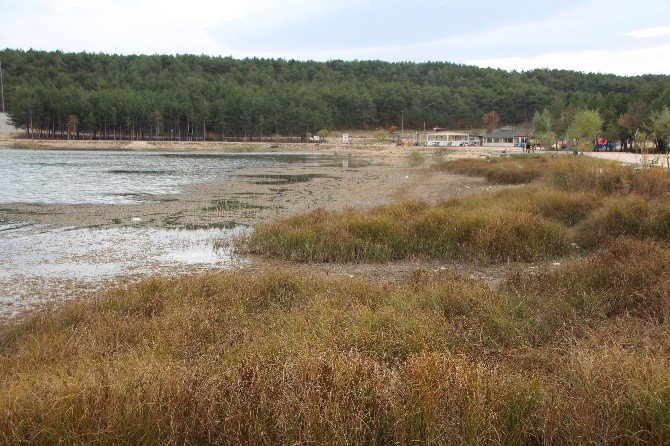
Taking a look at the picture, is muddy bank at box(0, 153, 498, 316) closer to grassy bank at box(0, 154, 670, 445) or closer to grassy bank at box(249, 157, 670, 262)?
grassy bank at box(249, 157, 670, 262)

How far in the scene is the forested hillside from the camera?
12325 centimetres

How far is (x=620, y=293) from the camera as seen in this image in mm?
7617

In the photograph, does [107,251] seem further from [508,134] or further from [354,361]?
[508,134]

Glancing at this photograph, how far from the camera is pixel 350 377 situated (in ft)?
13.7

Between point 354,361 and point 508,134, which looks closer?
point 354,361

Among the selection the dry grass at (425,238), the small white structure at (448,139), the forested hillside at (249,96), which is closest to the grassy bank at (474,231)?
the dry grass at (425,238)

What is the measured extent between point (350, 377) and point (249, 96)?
457ft

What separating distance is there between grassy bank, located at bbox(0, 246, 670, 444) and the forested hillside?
8159cm

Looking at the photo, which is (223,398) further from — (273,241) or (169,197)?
(169,197)

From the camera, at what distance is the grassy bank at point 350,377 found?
12.6ft

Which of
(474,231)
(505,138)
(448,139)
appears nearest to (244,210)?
(474,231)

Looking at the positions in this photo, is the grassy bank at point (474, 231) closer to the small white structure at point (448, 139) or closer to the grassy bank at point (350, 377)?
the grassy bank at point (350, 377)

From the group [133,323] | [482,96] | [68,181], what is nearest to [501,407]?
[133,323]

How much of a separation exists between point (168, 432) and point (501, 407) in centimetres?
250
